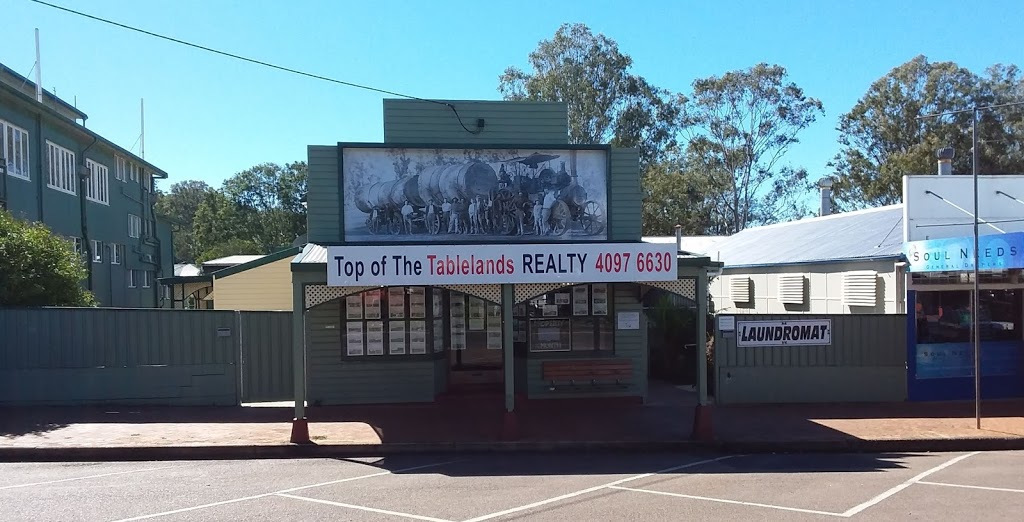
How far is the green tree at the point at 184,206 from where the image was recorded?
78.6m

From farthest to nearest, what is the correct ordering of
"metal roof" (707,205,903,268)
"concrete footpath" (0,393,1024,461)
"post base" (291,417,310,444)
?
1. "metal roof" (707,205,903,268)
2. "post base" (291,417,310,444)
3. "concrete footpath" (0,393,1024,461)

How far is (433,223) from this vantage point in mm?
12469

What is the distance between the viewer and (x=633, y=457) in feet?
32.8

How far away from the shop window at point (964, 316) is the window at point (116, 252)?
2628 cm

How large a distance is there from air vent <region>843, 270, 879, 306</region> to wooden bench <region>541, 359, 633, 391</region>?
516 centimetres

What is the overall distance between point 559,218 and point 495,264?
8.73 feet

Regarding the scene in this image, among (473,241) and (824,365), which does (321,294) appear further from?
(824,365)

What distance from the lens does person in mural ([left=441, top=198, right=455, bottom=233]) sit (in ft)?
41.0

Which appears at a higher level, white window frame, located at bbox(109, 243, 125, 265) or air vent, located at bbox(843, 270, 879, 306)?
white window frame, located at bbox(109, 243, 125, 265)

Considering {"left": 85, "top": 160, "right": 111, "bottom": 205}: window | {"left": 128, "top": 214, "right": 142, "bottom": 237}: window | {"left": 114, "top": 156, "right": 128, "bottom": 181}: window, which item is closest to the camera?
{"left": 85, "top": 160, "right": 111, "bottom": 205}: window

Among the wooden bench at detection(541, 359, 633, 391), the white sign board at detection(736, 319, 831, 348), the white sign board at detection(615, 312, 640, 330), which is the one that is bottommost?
the wooden bench at detection(541, 359, 633, 391)

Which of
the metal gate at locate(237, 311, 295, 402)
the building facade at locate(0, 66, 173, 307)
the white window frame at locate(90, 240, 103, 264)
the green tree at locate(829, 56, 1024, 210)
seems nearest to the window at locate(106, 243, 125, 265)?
the building facade at locate(0, 66, 173, 307)

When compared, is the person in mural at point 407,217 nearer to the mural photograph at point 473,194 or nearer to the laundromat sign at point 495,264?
the mural photograph at point 473,194

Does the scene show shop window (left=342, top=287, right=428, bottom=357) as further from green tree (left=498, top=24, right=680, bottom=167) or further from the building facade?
green tree (left=498, top=24, right=680, bottom=167)
